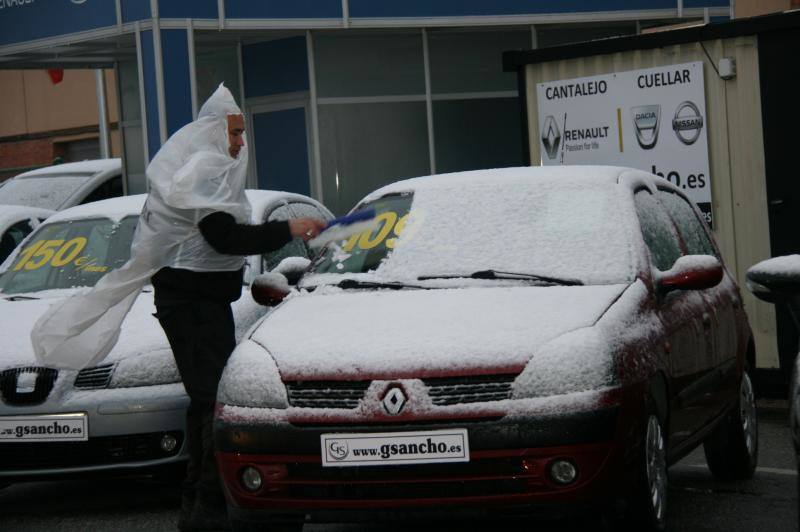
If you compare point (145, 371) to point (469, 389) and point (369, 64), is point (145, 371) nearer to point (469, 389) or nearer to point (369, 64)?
point (469, 389)

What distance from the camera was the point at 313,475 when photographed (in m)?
5.88

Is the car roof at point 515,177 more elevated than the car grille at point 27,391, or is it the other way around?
the car roof at point 515,177

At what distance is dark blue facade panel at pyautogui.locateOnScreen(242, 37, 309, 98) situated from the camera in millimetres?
A: 21438

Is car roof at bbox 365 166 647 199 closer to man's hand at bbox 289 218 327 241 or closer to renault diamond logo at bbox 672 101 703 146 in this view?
man's hand at bbox 289 218 327 241

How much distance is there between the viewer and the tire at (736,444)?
7957mm

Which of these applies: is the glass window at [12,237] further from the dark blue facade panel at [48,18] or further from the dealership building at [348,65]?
the dark blue facade panel at [48,18]

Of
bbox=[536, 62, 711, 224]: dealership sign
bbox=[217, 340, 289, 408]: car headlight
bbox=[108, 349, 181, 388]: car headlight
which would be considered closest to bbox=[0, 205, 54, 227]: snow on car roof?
bbox=[536, 62, 711, 224]: dealership sign

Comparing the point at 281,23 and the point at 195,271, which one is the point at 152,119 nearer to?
the point at 281,23

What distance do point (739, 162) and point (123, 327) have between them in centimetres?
519

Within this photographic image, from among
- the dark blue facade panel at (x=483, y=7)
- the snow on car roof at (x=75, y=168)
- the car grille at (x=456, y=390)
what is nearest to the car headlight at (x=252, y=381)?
the car grille at (x=456, y=390)

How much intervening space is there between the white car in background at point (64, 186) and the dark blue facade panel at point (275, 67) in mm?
2306

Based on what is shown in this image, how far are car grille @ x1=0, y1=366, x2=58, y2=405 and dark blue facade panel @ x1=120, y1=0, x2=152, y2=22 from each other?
12.0 m

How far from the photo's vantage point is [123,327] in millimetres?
8406

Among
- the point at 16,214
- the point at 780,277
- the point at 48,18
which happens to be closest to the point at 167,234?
the point at 780,277
